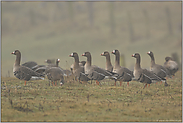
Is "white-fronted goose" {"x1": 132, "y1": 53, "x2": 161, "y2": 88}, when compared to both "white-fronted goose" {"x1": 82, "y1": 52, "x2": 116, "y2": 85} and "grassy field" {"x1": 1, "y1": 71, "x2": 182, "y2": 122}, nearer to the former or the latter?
"grassy field" {"x1": 1, "y1": 71, "x2": 182, "y2": 122}

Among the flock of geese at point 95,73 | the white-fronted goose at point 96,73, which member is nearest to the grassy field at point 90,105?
the flock of geese at point 95,73

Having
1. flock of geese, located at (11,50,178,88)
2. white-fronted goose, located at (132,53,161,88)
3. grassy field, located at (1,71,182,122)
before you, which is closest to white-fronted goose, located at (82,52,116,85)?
flock of geese, located at (11,50,178,88)

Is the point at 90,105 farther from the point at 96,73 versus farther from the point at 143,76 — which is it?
the point at 143,76

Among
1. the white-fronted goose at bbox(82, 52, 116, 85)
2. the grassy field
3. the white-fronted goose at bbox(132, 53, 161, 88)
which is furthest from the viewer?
the white-fronted goose at bbox(82, 52, 116, 85)

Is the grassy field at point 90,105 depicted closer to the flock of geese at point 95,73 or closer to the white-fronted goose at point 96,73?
the flock of geese at point 95,73

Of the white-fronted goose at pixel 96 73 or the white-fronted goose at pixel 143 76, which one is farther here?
the white-fronted goose at pixel 96 73

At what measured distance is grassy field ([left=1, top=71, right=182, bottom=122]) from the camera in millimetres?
11789

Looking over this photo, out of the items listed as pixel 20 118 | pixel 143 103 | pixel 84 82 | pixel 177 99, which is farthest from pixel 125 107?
pixel 84 82

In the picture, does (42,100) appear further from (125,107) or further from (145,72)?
(145,72)

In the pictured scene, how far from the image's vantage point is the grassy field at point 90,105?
38.7 feet

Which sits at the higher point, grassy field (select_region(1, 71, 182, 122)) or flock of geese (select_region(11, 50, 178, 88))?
flock of geese (select_region(11, 50, 178, 88))

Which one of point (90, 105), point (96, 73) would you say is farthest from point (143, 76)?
point (90, 105)

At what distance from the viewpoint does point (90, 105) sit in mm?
13461

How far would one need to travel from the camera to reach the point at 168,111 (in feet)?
42.8
